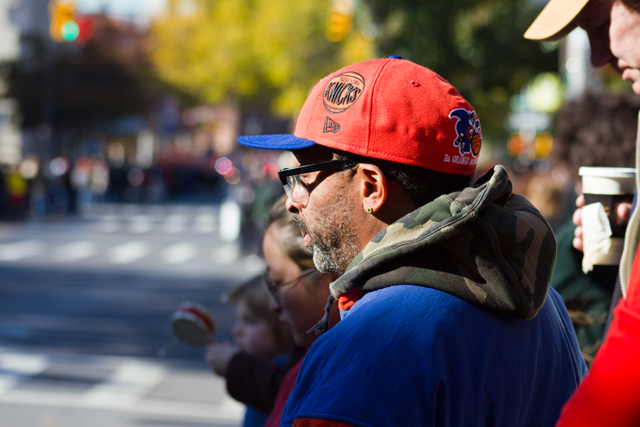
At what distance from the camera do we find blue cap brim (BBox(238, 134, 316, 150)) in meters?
1.68

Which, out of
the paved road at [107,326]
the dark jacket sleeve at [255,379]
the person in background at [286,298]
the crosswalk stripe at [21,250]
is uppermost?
the person in background at [286,298]

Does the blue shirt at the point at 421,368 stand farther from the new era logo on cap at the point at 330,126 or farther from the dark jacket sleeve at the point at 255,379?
the dark jacket sleeve at the point at 255,379

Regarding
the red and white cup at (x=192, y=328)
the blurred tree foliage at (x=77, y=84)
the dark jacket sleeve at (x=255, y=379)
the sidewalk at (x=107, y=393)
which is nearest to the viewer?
the dark jacket sleeve at (x=255, y=379)

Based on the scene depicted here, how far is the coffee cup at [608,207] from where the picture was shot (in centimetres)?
232

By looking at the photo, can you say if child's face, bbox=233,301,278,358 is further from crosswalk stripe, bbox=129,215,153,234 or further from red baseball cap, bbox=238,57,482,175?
crosswalk stripe, bbox=129,215,153,234

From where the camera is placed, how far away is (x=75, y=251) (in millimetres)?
16203

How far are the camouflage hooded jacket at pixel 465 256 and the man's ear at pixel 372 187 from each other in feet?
0.38

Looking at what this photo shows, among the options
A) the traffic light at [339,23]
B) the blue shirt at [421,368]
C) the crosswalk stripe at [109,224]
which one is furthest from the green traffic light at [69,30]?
the blue shirt at [421,368]

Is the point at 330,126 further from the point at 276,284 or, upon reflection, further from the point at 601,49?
the point at 276,284

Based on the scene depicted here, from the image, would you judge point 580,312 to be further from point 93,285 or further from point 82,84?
point 82,84

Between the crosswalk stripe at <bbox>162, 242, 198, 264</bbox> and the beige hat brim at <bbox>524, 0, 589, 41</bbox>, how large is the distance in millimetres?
13593

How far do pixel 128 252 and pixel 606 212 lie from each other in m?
15.0

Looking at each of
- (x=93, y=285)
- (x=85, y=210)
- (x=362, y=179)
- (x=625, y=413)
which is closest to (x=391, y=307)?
(x=362, y=179)

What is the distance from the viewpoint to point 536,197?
5.12m
